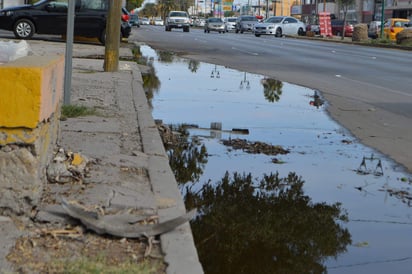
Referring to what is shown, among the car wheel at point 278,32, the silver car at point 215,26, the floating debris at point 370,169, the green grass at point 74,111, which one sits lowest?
the floating debris at point 370,169

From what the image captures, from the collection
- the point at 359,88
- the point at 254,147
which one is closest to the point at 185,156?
the point at 254,147

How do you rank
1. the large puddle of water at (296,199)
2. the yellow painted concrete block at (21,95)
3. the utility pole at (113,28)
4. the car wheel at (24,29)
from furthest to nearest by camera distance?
1. the car wheel at (24,29)
2. the utility pole at (113,28)
3. the large puddle of water at (296,199)
4. the yellow painted concrete block at (21,95)

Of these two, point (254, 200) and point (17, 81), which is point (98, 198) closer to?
point (17, 81)

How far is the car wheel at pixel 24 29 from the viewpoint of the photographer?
25.5m

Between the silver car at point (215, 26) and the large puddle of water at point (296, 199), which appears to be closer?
the large puddle of water at point (296, 199)

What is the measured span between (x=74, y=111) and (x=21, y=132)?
15.6ft

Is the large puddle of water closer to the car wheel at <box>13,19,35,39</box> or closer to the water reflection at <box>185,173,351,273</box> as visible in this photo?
the water reflection at <box>185,173,351,273</box>

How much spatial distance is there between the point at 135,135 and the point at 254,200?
7.41 feet

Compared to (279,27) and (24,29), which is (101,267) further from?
(279,27)

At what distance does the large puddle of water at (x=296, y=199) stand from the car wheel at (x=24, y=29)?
14.4 metres

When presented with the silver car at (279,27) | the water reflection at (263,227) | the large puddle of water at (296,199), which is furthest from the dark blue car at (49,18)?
the silver car at (279,27)

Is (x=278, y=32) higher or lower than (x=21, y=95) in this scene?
higher

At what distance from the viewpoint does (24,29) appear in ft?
84.1

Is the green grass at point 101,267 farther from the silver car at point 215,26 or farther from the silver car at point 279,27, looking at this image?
the silver car at point 215,26
